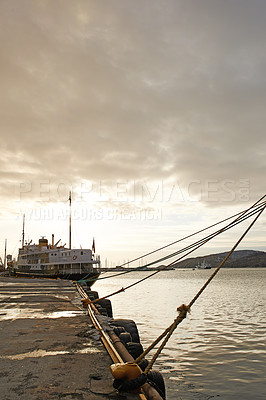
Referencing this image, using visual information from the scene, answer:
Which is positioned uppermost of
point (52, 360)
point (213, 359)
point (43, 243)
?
point (43, 243)

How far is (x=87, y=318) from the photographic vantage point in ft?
36.6

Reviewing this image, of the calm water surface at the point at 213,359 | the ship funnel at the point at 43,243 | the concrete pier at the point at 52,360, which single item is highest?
the ship funnel at the point at 43,243

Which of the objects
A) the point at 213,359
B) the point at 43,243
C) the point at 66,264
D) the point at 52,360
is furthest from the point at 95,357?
the point at 43,243

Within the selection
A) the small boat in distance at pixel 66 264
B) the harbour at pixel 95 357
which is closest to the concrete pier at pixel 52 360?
the harbour at pixel 95 357

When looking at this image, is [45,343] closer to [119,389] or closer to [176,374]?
[119,389]

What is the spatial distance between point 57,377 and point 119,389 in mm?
1198

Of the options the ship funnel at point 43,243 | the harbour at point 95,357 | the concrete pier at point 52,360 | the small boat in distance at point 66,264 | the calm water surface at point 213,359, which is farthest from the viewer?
the ship funnel at point 43,243

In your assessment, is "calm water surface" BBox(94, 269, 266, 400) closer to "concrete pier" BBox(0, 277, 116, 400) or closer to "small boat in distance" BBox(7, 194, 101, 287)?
"concrete pier" BBox(0, 277, 116, 400)

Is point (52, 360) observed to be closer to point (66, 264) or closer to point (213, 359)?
point (213, 359)

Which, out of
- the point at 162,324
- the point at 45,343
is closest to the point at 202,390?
the point at 45,343

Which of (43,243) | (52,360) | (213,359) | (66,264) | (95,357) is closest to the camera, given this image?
(52,360)

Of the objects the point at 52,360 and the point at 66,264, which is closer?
the point at 52,360

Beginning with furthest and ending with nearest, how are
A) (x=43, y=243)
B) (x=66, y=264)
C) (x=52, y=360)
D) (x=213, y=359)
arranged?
(x=43, y=243), (x=66, y=264), (x=213, y=359), (x=52, y=360)

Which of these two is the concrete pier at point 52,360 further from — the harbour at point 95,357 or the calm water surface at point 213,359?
the calm water surface at point 213,359
